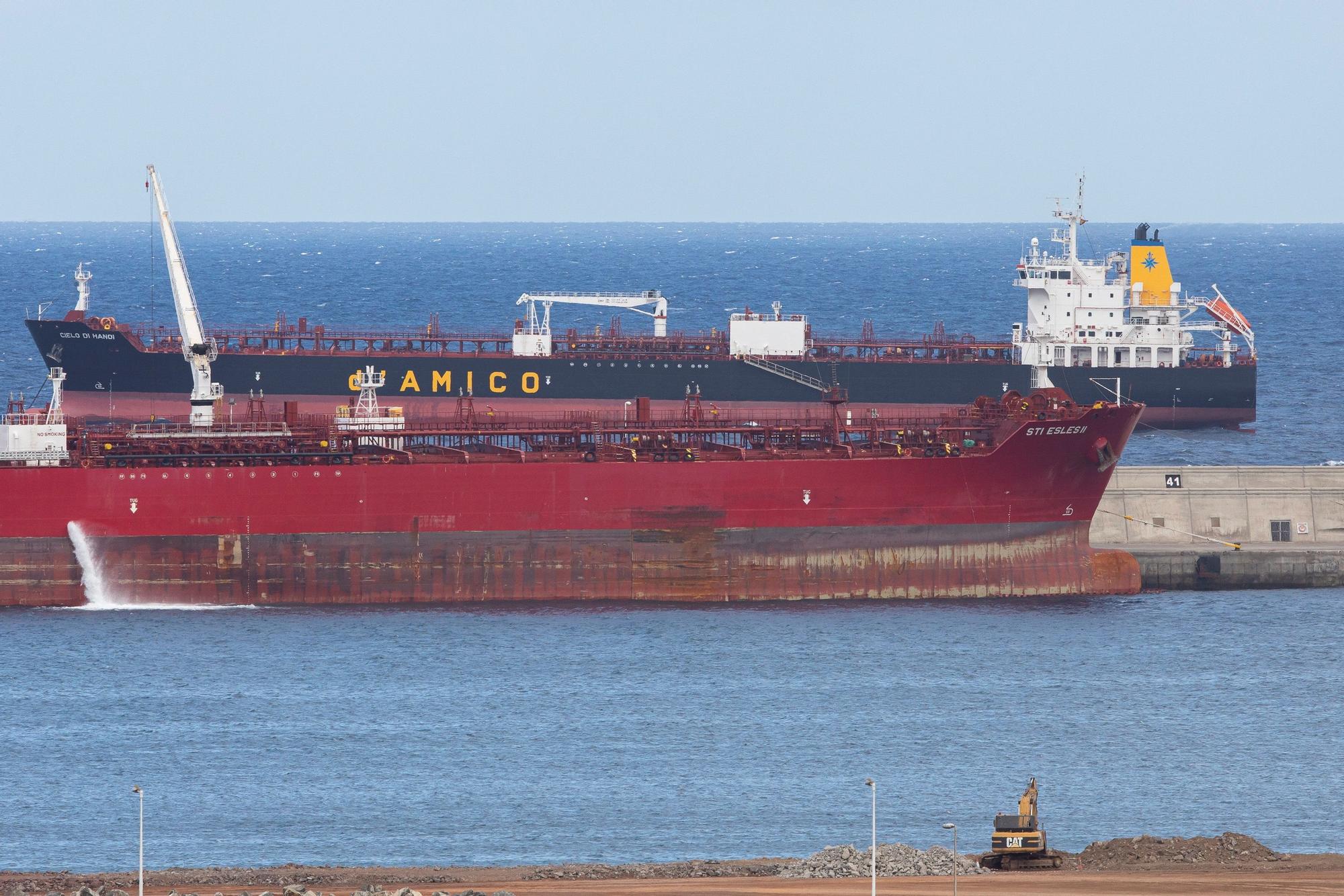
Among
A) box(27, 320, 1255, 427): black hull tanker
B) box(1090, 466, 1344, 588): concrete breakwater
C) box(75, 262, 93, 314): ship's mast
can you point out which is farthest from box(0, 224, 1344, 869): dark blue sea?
box(27, 320, 1255, 427): black hull tanker

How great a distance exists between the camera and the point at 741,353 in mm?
84188

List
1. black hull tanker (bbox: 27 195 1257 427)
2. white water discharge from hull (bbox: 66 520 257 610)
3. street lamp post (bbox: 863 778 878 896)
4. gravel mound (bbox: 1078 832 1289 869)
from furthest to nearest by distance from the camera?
1. black hull tanker (bbox: 27 195 1257 427)
2. white water discharge from hull (bbox: 66 520 257 610)
3. gravel mound (bbox: 1078 832 1289 869)
4. street lamp post (bbox: 863 778 878 896)

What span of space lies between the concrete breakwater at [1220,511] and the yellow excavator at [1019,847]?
23747mm

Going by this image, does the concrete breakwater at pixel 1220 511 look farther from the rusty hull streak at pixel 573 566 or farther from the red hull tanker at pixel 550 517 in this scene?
the rusty hull streak at pixel 573 566

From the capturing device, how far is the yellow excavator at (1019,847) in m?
34.5

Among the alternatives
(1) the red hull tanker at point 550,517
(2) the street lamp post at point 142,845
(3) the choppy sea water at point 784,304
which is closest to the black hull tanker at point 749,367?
(3) the choppy sea water at point 784,304

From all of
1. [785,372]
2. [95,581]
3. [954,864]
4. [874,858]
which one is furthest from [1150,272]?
[874,858]

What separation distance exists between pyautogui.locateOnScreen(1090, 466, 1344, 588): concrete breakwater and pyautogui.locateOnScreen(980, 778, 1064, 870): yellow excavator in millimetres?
23747

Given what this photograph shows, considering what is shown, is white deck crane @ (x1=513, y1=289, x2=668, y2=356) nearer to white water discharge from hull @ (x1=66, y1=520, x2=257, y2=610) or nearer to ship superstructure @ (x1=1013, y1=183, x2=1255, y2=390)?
ship superstructure @ (x1=1013, y1=183, x2=1255, y2=390)

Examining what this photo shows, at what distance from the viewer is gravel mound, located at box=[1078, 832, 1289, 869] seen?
34.4 m

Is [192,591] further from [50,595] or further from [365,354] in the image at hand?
[365,354]

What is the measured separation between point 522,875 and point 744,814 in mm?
5328

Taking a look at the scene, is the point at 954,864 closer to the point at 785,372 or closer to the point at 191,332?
the point at 191,332

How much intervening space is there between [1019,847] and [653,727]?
34.5 feet
